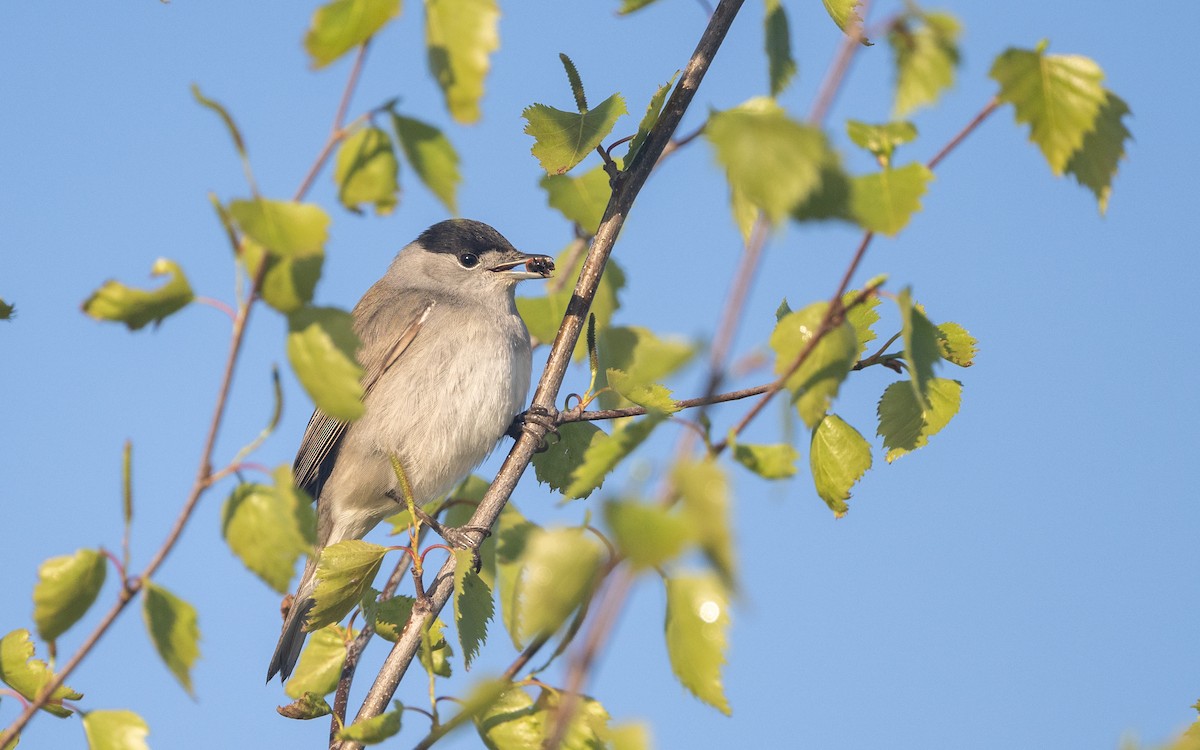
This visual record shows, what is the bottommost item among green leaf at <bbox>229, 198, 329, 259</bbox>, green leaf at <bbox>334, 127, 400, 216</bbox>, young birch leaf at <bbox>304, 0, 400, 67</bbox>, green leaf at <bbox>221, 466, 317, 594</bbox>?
green leaf at <bbox>221, 466, 317, 594</bbox>

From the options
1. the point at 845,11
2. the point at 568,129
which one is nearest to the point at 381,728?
the point at 568,129

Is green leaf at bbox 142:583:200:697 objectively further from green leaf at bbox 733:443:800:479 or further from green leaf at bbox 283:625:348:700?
green leaf at bbox 283:625:348:700

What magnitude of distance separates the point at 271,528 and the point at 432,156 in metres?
0.64

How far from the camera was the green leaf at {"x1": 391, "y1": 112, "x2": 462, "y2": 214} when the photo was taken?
160 centimetres

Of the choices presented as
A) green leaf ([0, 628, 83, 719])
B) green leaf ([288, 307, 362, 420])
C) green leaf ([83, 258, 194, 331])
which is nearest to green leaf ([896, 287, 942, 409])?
green leaf ([288, 307, 362, 420])

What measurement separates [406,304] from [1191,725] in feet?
14.6

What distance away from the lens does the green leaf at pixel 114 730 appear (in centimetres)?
189

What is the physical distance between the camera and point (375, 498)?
563 cm

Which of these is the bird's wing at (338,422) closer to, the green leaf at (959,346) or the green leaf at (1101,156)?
the green leaf at (959,346)

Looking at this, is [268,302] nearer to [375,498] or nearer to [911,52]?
[911,52]

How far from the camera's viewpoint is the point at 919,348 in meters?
1.99

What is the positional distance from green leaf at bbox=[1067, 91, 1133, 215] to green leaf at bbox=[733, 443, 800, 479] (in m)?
0.62

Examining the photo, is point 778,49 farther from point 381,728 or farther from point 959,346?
point 381,728

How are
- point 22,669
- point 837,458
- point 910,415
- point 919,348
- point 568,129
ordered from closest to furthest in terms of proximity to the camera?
1. point 919,348
2. point 22,669
3. point 837,458
4. point 910,415
5. point 568,129
